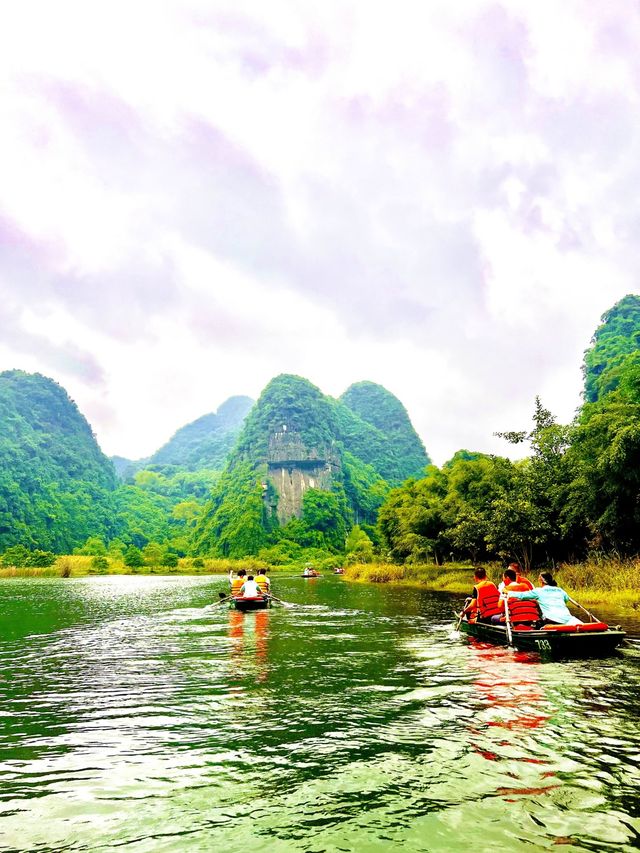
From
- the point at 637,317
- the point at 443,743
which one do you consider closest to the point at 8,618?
the point at 443,743

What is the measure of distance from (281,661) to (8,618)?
49.3ft

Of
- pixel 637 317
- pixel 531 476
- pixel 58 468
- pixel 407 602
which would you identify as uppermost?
pixel 637 317

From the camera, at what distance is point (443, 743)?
21.4 feet

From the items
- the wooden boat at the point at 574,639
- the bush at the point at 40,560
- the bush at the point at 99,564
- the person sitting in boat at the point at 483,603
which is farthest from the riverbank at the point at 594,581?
the bush at the point at 99,564

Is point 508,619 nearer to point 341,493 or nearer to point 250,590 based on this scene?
point 250,590

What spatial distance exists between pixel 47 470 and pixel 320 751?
473 ft

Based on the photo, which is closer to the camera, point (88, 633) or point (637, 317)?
point (88, 633)

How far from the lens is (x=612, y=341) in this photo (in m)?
89.9

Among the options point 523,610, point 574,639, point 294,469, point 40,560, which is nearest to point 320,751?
point 574,639

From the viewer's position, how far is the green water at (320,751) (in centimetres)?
452

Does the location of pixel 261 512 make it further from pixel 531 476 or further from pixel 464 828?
pixel 464 828

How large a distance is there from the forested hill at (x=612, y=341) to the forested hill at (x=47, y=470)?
335ft

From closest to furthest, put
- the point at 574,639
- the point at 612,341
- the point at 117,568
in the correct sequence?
1. the point at 574,639
2. the point at 117,568
3. the point at 612,341

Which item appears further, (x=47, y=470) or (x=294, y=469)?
(x=294, y=469)
